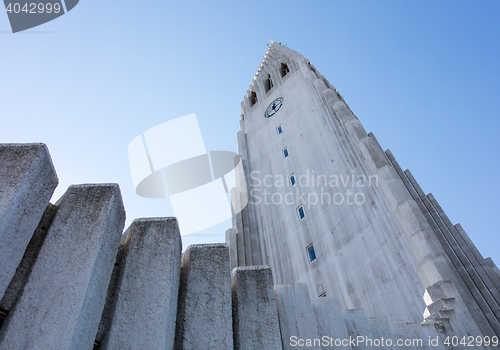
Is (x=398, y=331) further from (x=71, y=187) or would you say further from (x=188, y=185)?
(x=188, y=185)

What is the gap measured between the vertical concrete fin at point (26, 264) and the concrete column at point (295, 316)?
2635 millimetres

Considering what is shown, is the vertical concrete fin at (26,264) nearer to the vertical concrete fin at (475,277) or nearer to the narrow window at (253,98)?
the vertical concrete fin at (475,277)

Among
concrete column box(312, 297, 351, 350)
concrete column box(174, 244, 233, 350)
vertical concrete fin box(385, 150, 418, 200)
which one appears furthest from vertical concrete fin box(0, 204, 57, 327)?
vertical concrete fin box(385, 150, 418, 200)

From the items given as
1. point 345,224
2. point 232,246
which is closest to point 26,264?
point 345,224

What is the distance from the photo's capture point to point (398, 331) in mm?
5340

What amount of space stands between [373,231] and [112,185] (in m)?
11.4

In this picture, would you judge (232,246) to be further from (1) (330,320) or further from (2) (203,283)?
(2) (203,283)

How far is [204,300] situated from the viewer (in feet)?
11.6

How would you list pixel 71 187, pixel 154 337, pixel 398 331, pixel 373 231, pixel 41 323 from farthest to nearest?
pixel 373 231, pixel 398 331, pixel 71 187, pixel 154 337, pixel 41 323

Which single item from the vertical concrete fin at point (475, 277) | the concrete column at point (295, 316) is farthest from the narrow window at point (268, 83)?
the concrete column at point (295, 316)

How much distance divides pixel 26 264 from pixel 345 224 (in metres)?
13.0

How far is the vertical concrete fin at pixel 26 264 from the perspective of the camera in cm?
Result: 261

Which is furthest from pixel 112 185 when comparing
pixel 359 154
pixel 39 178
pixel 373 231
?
pixel 359 154

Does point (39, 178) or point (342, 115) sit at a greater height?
point (342, 115)
